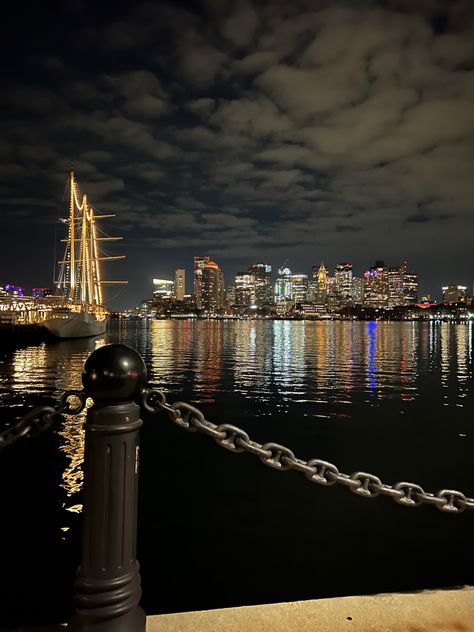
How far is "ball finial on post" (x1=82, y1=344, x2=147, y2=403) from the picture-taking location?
7.22 feet

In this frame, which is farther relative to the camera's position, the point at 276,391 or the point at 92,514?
the point at 276,391

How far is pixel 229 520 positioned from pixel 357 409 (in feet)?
34.1

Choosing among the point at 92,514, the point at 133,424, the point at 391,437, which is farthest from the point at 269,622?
the point at 391,437

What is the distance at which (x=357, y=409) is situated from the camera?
16703 millimetres

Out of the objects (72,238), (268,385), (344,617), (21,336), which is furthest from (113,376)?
(72,238)

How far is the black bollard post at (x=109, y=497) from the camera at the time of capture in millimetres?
2197

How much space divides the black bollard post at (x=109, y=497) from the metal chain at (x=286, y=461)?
182 mm

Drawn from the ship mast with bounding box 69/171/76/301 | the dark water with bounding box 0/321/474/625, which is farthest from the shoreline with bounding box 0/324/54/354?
the dark water with bounding box 0/321/474/625

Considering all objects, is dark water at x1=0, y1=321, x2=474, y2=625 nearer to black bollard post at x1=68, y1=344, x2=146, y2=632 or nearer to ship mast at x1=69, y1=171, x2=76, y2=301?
black bollard post at x1=68, y1=344, x2=146, y2=632

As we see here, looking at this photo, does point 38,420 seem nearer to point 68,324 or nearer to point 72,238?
point 68,324

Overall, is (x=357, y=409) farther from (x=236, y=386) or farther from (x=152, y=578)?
(x=152, y=578)

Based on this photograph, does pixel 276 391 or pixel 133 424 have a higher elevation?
pixel 133 424

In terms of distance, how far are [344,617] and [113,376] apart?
2.03m

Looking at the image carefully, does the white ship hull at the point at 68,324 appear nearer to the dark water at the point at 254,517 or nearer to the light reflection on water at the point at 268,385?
the light reflection on water at the point at 268,385
